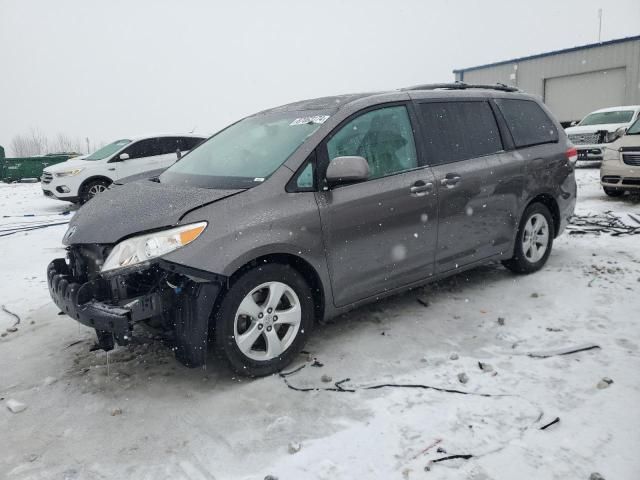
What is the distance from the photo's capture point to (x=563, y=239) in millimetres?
6430

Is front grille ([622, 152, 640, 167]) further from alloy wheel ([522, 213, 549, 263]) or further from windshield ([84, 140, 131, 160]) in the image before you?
windshield ([84, 140, 131, 160])

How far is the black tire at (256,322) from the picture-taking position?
2.97 metres

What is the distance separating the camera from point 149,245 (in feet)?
9.46

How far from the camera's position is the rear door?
406 cm

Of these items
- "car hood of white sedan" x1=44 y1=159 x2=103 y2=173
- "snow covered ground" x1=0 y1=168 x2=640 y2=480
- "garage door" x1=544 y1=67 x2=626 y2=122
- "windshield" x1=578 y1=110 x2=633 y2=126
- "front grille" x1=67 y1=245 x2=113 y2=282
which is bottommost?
"snow covered ground" x1=0 y1=168 x2=640 y2=480

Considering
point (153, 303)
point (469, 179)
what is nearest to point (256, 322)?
point (153, 303)

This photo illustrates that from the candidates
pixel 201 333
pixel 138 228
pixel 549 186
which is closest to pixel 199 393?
pixel 201 333

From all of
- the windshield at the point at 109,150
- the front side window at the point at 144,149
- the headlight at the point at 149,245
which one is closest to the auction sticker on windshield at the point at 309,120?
the headlight at the point at 149,245

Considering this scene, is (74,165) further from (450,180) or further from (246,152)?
(450,180)

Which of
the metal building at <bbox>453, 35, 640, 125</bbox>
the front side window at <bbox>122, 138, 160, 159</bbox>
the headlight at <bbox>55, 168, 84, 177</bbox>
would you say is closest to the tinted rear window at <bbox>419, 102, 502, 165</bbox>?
the front side window at <bbox>122, 138, 160, 159</bbox>

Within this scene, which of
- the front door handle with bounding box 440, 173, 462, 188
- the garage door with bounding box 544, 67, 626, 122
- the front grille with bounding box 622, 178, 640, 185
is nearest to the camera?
the front door handle with bounding box 440, 173, 462, 188

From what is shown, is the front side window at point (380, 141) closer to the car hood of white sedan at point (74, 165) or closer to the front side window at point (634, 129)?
the front side window at point (634, 129)

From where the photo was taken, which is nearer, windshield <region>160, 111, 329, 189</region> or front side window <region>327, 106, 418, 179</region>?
windshield <region>160, 111, 329, 189</region>

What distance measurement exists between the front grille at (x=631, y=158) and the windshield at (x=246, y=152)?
7362mm
